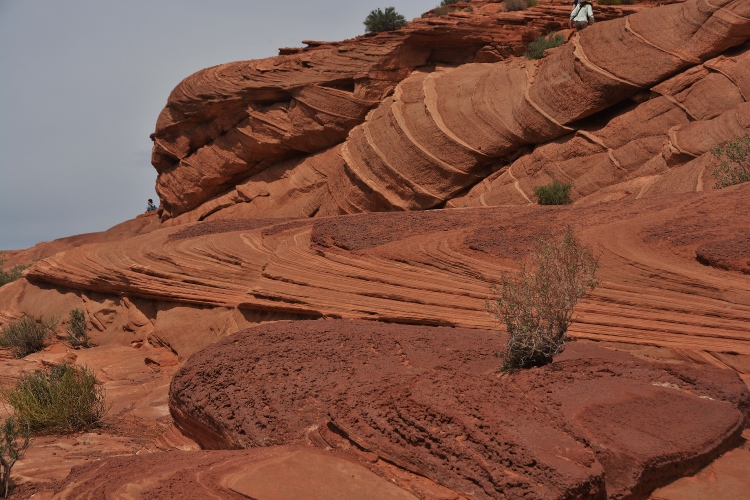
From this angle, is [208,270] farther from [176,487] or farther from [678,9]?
[678,9]

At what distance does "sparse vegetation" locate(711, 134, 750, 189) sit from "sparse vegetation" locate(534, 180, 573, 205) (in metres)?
3.95

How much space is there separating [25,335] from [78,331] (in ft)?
3.06

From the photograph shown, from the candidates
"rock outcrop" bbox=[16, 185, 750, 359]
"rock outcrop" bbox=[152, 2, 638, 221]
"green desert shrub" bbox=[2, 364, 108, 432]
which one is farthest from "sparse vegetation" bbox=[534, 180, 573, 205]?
"green desert shrub" bbox=[2, 364, 108, 432]

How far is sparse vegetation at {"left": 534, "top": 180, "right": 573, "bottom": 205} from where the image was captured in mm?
15398

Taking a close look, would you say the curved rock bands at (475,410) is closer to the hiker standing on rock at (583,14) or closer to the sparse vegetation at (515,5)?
the hiker standing on rock at (583,14)

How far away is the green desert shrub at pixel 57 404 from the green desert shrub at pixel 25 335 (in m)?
5.10

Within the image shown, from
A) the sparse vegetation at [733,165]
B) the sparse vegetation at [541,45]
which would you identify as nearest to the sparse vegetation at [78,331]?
the sparse vegetation at [733,165]

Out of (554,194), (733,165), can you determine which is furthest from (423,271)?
(554,194)

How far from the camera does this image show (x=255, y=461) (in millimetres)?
4094

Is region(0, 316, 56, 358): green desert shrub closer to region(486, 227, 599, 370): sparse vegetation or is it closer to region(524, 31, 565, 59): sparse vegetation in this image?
region(486, 227, 599, 370): sparse vegetation

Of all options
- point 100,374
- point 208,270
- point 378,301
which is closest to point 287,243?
point 208,270

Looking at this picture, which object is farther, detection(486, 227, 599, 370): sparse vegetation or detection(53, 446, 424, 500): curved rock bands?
detection(486, 227, 599, 370): sparse vegetation

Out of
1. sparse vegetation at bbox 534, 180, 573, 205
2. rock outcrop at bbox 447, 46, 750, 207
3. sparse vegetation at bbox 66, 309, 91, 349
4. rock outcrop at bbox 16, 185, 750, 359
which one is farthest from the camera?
sparse vegetation at bbox 534, 180, 573, 205

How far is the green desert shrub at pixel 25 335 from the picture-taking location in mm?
12633
